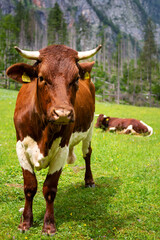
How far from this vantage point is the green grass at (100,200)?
418cm

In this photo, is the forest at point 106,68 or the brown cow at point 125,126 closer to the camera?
the brown cow at point 125,126

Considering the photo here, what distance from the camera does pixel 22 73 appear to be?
3867 mm

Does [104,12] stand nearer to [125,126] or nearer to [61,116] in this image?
[125,126]

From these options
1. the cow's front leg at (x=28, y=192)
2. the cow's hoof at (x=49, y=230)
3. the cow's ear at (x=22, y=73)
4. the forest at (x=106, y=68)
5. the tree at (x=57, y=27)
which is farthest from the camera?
the tree at (x=57, y=27)

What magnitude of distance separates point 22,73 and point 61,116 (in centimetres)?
120

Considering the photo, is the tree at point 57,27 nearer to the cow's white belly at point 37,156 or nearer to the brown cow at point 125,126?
the brown cow at point 125,126

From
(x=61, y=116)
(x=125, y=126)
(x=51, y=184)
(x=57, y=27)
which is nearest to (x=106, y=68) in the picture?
(x=57, y=27)

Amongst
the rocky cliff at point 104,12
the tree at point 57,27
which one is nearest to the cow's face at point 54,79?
the tree at point 57,27

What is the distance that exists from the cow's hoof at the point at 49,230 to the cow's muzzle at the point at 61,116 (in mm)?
1807

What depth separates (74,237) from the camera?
3986mm

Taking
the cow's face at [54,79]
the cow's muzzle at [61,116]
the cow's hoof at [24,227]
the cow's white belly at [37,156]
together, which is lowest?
the cow's hoof at [24,227]

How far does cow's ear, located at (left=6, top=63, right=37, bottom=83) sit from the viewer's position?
379cm

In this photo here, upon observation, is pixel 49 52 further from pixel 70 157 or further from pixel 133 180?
pixel 133 180

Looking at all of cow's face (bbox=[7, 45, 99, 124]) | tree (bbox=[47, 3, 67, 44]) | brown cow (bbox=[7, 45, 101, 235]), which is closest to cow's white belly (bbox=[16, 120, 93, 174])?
brown cow (bbox=[7, 45, 101, 235])
